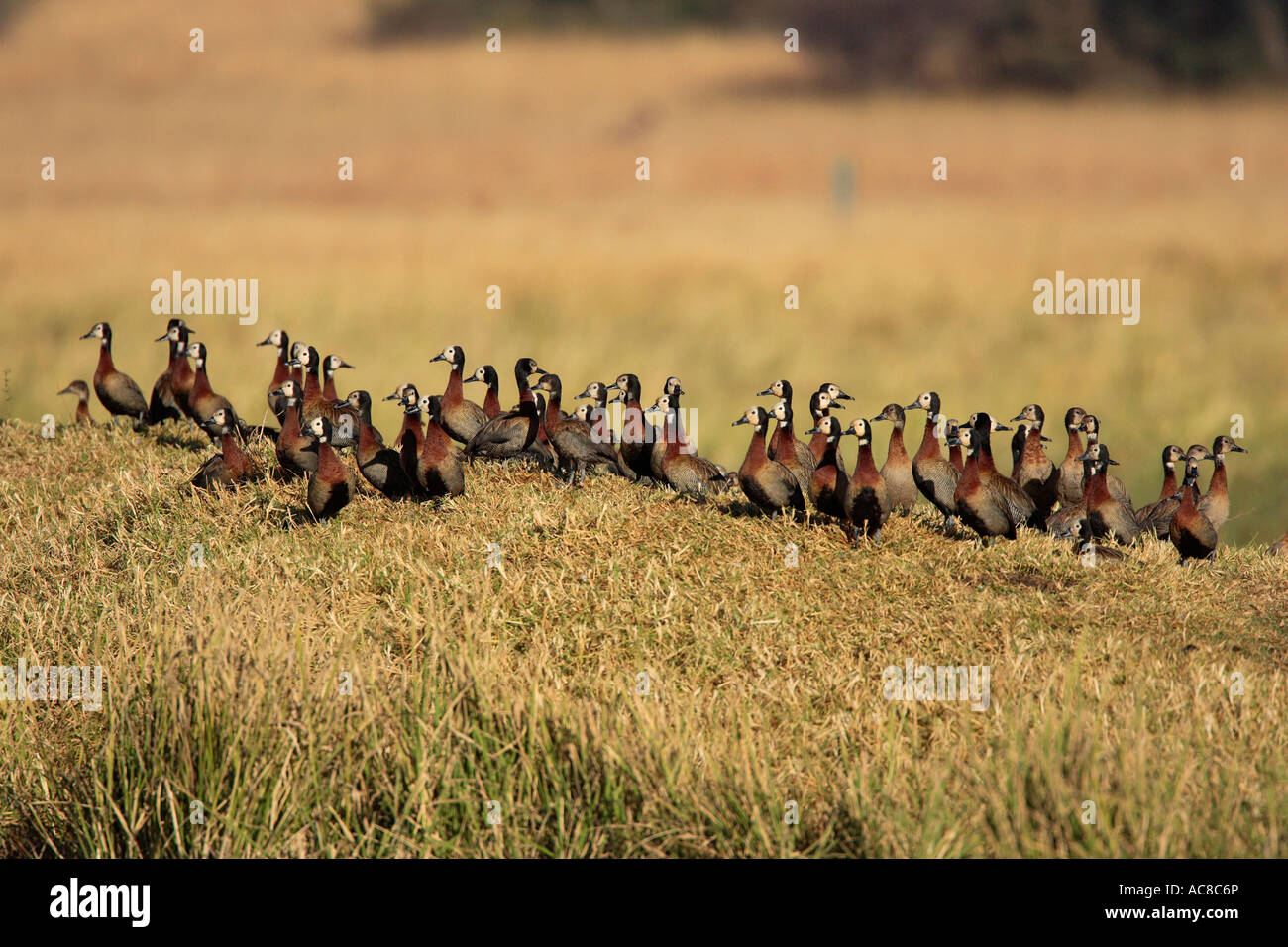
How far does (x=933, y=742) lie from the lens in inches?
267

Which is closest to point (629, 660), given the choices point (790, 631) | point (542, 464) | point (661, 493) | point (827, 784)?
point (790, 631)

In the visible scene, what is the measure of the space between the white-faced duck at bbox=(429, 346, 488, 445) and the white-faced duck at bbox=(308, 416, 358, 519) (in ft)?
7.47

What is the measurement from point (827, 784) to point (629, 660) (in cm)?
169

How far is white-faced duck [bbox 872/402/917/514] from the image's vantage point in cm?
1016

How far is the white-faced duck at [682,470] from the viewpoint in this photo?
10.5 metres

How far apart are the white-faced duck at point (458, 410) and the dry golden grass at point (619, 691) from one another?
1.91 metres

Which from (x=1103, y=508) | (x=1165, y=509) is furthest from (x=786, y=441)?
(x=1165, y=509)

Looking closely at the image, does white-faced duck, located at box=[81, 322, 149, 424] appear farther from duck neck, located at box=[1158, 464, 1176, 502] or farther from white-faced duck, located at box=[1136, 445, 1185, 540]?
duck neck, located at box=[1158, 464, 1176, 502]

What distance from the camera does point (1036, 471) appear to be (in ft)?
36.9

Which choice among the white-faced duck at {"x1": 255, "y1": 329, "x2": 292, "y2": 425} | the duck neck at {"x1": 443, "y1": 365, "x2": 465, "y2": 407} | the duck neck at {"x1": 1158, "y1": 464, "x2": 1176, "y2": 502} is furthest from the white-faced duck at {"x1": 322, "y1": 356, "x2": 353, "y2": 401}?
the duck neck at {"x1": 1158, "y1": 464, "x2": 1176, "y2": 502}

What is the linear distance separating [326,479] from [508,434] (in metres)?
2.15

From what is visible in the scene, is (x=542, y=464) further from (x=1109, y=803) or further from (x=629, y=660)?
(x=1109, y=803)

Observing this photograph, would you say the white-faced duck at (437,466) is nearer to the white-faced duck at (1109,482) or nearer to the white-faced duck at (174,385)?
the white-faced duck at (174,385)
